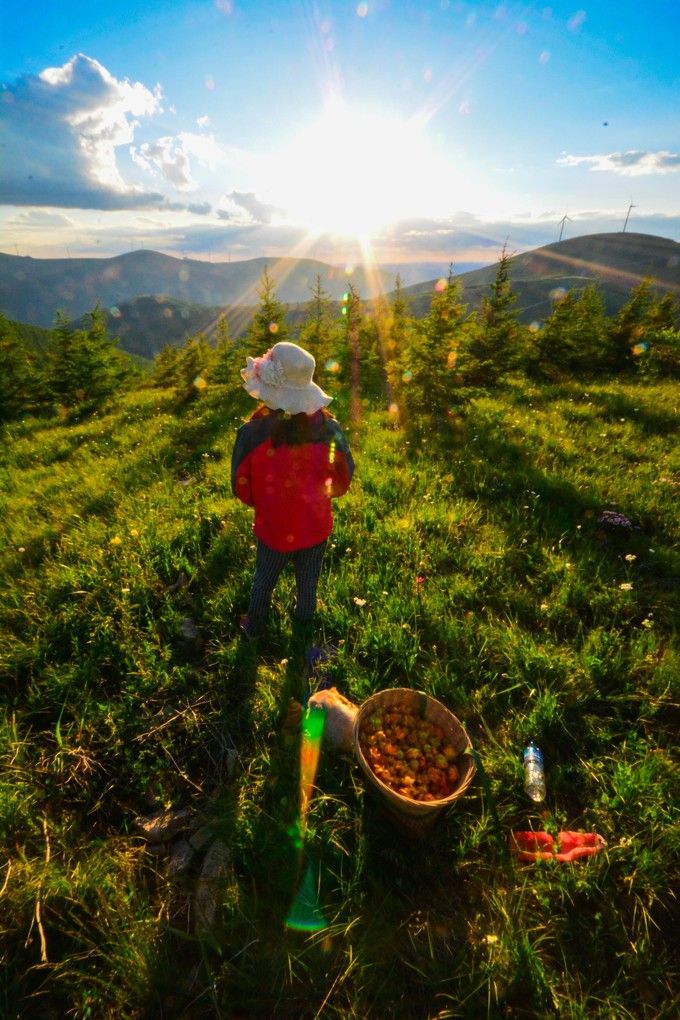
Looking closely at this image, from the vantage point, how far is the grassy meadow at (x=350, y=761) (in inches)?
87.3

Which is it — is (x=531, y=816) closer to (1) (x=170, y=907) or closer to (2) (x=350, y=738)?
(2) (x=350, y=738)

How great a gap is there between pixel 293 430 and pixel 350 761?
7.93 ft

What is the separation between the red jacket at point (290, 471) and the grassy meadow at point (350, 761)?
0.97 m

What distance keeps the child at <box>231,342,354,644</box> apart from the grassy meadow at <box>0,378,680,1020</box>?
618 mm

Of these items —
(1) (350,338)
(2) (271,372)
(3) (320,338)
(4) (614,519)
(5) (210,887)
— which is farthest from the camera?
(1) (350,338)

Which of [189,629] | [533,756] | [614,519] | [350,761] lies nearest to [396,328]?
[614,519]

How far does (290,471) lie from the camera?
3.55 metres

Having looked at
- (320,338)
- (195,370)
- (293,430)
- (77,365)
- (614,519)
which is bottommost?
(77,365)

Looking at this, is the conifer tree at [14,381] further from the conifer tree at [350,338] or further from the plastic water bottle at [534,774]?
A: the plastic water bottle at [534,774]

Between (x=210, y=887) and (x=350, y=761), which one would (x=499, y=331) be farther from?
(x=210, y=887)

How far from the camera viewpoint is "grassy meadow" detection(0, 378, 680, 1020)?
2.22 metres

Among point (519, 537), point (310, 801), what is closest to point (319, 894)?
point (310, 801)

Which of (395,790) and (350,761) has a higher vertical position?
(395,790)

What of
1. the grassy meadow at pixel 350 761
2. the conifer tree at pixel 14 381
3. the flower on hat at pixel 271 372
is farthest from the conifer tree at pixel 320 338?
the conifer tree at pixel 14 381
